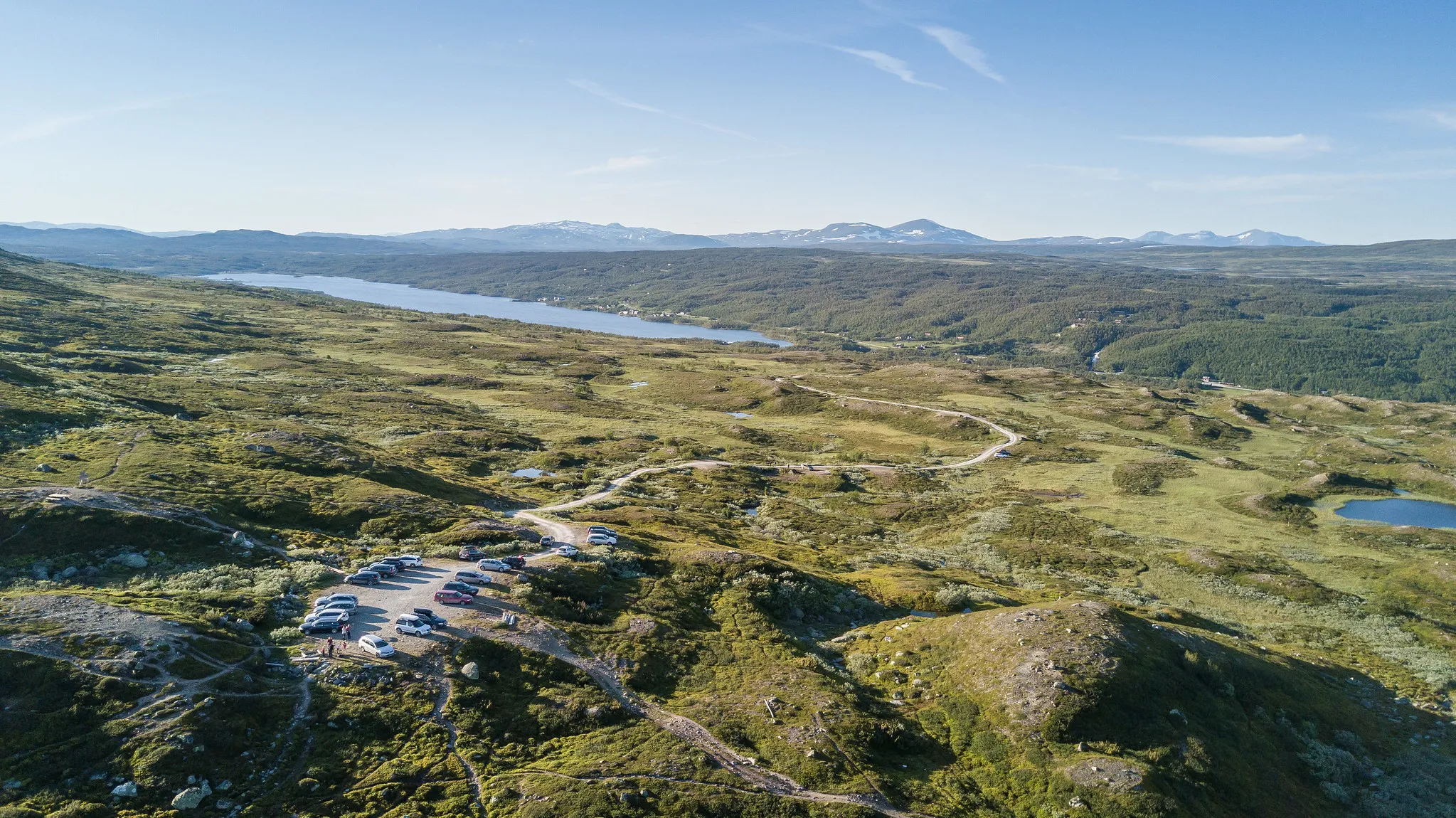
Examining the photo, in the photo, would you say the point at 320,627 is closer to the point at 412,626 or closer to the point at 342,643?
the point at 342,643

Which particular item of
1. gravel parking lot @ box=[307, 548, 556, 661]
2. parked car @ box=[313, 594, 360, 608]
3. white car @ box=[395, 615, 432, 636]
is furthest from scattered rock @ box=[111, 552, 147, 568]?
white car @ box=[395, 615, 432, 636]

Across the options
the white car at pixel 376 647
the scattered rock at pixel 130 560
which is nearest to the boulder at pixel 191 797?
the white car at pixel 376 647

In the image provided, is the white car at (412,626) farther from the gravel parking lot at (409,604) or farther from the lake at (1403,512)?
the lake at (1403,512)

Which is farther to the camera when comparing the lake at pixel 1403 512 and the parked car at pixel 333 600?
the lake at pixel 1403 512

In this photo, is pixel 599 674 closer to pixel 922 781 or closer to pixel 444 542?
pixel 922 781

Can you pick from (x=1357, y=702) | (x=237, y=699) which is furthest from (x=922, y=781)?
(x=1357, y=702)

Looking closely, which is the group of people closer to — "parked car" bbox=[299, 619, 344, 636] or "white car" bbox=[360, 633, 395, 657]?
"parked car" bbox=[299, 619, 344, 636]
